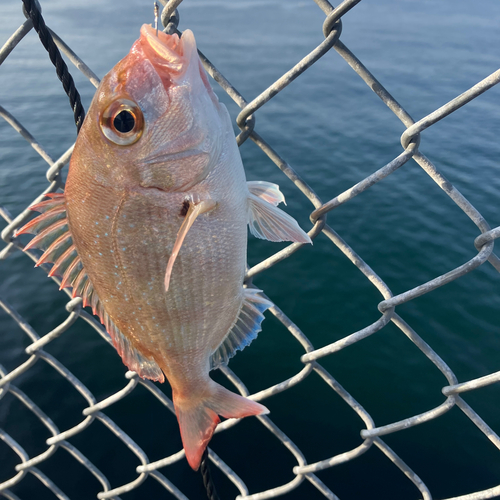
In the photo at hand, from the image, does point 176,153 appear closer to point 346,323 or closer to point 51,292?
point 346,323

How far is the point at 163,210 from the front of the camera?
3.19ft

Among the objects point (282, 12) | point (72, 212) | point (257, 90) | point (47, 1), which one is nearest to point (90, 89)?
point (257, 90)

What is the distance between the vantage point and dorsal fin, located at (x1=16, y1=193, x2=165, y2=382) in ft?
3.71

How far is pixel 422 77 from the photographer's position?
7.85 metres

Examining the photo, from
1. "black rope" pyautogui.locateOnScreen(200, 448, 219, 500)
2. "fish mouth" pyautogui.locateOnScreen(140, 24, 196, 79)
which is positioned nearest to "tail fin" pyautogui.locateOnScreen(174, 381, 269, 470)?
"black rope" pyautogui.locateOnScreen(200, 448, 219, 500)

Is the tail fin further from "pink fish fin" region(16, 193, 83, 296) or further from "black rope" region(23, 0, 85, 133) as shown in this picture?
"black rope" region(23, 0, 85, 133)

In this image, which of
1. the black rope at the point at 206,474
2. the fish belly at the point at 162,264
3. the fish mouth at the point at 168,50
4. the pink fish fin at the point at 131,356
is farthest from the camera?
the black rope at the point at 206,474

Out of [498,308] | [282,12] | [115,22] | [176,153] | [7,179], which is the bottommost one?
[176,153]

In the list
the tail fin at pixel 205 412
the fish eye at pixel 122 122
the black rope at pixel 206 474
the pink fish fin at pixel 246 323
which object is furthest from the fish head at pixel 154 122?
the black rope at pixel 206 474

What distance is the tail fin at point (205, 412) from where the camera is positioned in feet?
3.95

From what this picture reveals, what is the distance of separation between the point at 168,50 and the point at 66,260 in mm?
722

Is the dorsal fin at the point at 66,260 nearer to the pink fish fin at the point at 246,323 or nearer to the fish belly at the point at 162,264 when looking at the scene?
the fish belly at the point at 162,264

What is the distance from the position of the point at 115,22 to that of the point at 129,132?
1038 centimetres

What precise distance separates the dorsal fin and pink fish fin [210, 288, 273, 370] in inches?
9.6
